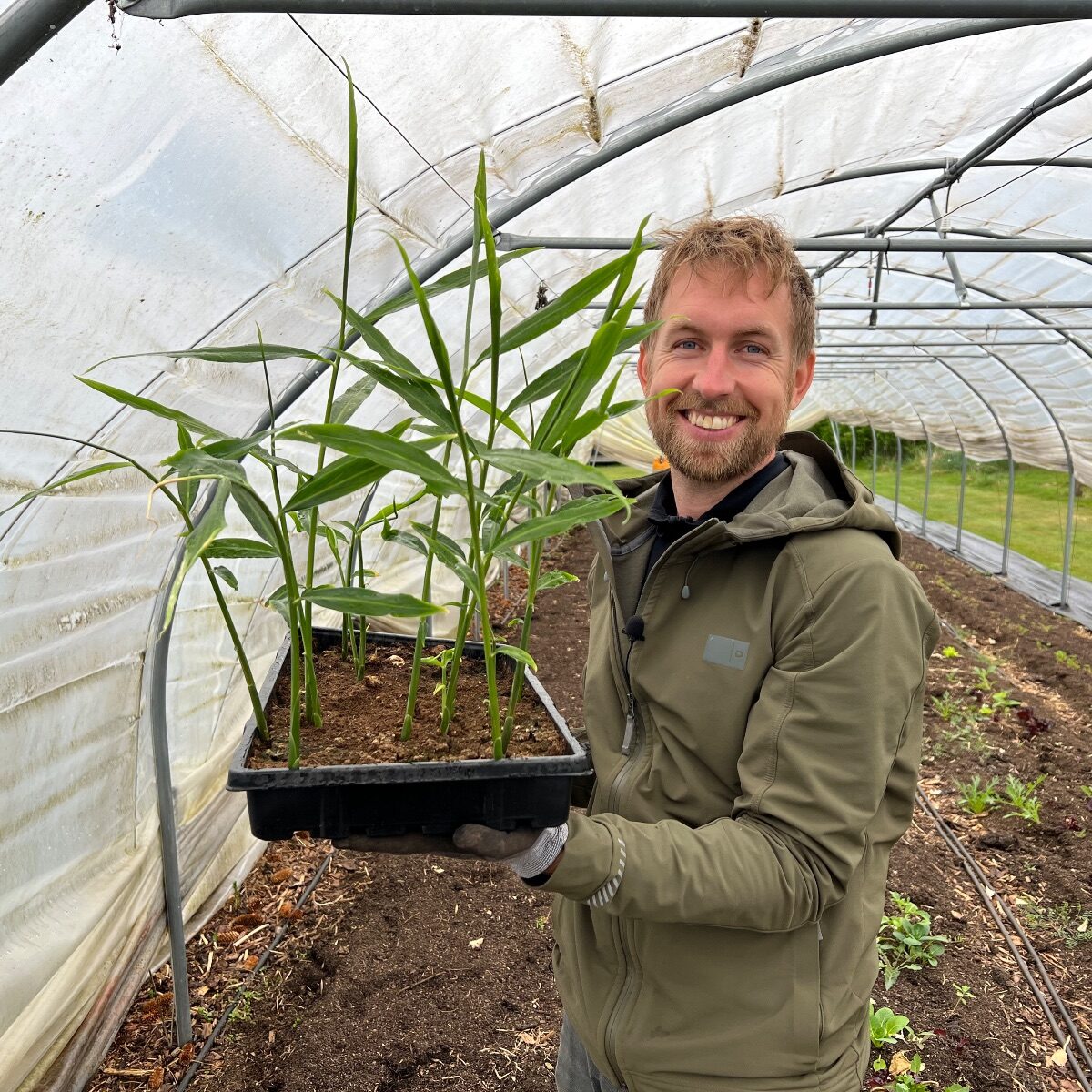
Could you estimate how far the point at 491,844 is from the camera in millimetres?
1056

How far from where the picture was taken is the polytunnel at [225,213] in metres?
1.38

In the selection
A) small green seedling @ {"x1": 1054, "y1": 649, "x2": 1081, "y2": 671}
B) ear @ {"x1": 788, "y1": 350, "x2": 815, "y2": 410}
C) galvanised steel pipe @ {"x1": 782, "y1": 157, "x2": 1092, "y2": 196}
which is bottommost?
small green seedling @ {"x1": 1054, "y1": 649, "x2": 1081, "y2": 671}

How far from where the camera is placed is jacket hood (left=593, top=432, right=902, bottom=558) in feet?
3.86

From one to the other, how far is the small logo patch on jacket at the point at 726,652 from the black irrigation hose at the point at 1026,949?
7.11ft

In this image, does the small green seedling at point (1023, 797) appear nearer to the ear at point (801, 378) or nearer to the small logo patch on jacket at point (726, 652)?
the ear at point (801, 378)

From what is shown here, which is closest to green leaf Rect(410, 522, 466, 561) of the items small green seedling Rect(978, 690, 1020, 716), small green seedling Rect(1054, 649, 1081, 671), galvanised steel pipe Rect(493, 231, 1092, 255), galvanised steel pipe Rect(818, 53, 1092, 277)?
galvanised steel pipe Rect(493, 231, 1092, 255)

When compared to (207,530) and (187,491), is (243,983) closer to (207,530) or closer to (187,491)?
(187,491)

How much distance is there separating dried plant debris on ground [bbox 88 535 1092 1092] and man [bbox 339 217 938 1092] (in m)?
1.34

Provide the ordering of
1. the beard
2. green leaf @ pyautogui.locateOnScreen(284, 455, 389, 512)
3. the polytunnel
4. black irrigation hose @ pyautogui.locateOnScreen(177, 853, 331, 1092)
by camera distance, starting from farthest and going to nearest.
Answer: black irrigation hose @ pyautogui.locateOnScreen(177, 853, 331, 1092) → the polytunnel → the beard → green leaf @ pyautogui.locateOnScreen(284, 455, 389, 512)

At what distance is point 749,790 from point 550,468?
51cm

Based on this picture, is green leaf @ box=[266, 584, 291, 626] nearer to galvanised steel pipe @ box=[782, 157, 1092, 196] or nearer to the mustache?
the mustache

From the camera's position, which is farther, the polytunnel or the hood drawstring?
the polytunnel

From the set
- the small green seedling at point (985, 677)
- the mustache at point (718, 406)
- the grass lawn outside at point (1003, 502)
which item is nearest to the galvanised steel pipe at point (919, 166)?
the mustache at point (718, 406)

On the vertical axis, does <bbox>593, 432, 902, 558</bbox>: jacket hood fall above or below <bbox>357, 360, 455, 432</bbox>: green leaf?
below
